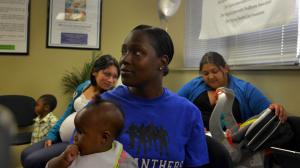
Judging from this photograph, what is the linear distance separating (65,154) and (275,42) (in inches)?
83.8

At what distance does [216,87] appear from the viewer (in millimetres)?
2590

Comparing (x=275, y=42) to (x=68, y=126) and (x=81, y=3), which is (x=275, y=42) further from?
(x=81, y=3)

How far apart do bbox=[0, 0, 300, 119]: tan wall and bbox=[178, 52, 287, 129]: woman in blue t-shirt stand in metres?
0.43

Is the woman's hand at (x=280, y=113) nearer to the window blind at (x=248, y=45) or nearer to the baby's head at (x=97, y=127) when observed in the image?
the window blind at (x=248, y=45)

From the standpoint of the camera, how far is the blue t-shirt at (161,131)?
1.12 metres

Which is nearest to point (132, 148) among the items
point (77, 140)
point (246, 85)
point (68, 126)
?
point (77, 140)

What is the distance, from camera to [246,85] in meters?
2.51

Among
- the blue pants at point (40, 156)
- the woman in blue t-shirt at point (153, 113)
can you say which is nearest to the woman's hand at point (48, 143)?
the blue pants at point (40, 156)

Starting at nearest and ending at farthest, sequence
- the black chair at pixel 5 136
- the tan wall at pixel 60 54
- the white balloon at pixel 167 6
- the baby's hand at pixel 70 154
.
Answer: the black chair at pixel 5 136, the baby's hand at pixel 70 154, the white balloon at pixel 167 6, the tan wall at pixel 60 54

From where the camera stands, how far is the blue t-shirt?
1.12 m

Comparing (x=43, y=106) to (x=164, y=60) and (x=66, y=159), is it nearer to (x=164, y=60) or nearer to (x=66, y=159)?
(x=164, y=60)

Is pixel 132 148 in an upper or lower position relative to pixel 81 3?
lower

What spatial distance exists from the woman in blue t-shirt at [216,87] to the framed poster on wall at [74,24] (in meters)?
1.63

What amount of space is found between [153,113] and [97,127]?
25 centimetres
